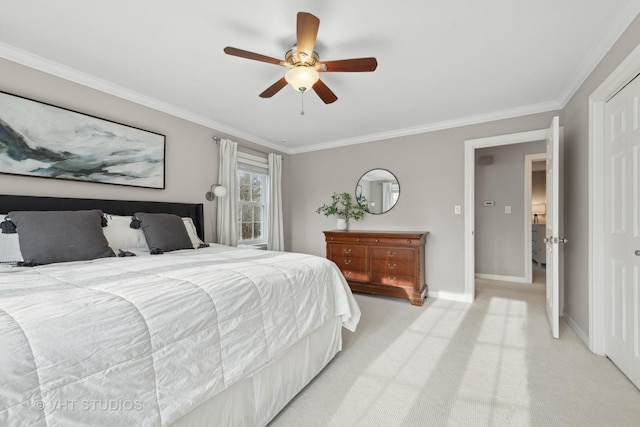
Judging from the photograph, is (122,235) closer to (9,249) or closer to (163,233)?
(163,233)

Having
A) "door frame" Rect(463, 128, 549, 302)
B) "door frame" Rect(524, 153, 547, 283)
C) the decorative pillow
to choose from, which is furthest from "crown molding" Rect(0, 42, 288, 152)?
"door frame" Rect(524, 153, 547, 283)

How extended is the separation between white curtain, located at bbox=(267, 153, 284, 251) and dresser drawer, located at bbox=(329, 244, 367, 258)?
102cm

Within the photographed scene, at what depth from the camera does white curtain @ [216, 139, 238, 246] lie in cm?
376

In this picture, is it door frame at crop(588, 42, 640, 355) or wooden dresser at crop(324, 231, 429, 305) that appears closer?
door frame at crop(588, 42, 640, 355)

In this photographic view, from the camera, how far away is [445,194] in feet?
12.6

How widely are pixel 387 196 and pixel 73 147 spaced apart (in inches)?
145

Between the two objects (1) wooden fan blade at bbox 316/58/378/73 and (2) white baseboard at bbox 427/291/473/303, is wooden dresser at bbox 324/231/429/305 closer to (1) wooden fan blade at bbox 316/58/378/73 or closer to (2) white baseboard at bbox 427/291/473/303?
(2) white baseboard at bbox 427/291/473/303

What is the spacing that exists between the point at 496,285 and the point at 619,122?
311 centimetres

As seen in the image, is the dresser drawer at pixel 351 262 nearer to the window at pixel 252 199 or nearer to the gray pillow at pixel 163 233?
the window at pixel 252 199

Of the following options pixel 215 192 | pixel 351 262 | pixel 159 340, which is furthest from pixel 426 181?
pixel 159 340

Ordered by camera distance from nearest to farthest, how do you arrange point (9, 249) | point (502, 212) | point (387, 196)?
point (9, 249), point (387, 196), point (502, 212)

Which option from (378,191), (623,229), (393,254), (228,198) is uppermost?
(378,191)

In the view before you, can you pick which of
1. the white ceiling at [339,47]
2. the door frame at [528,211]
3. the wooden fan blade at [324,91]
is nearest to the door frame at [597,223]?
the white ceiling at [339,47]

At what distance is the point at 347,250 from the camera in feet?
13.2
